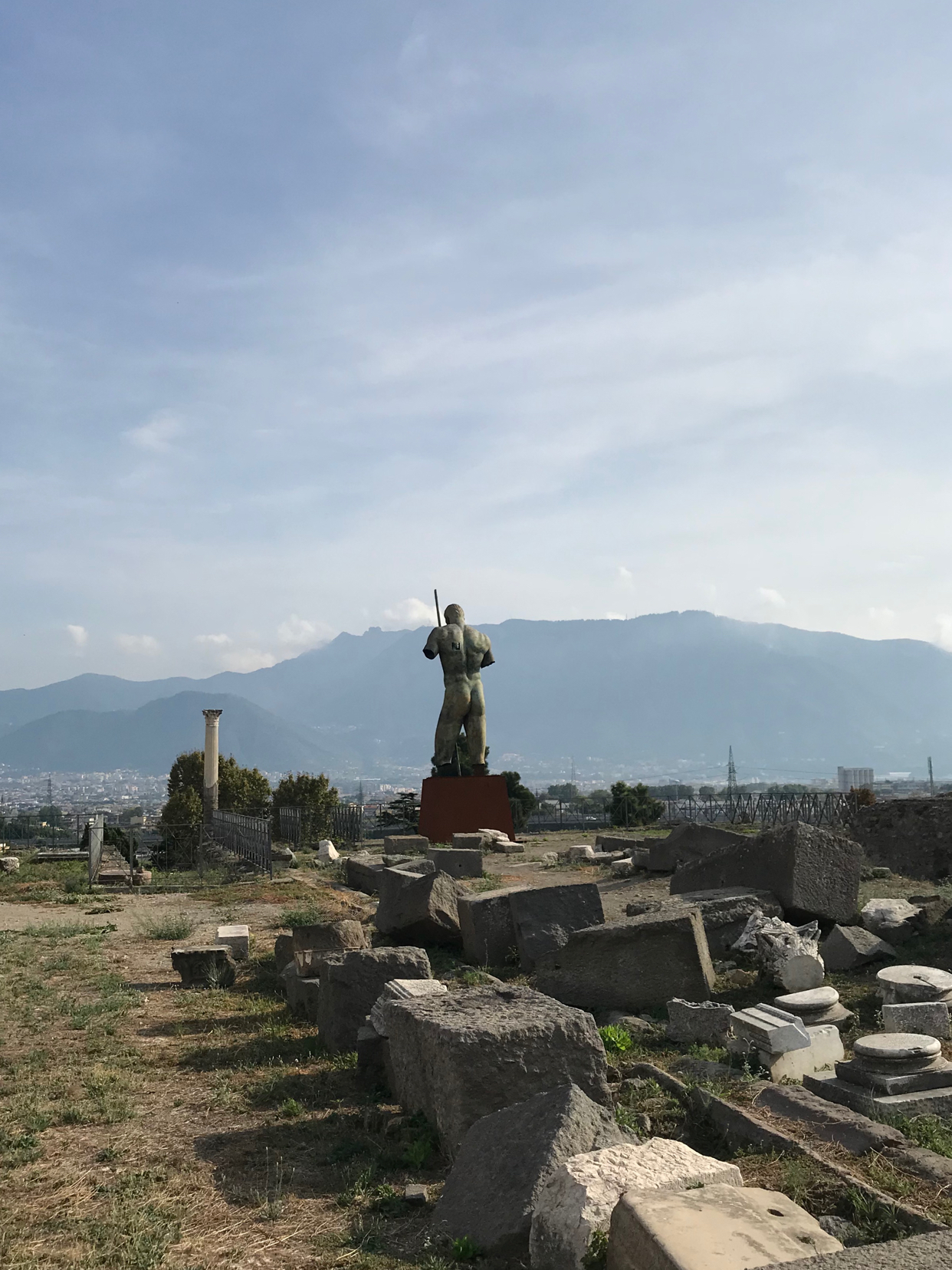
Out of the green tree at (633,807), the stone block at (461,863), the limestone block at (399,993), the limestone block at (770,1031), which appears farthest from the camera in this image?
the green tree at (633,807)

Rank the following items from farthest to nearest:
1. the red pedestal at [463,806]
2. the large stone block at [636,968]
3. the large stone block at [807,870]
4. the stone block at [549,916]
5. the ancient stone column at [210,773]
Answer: the ancient stone column at [210,773]
the red pedestal at [463,806]
the large stone block at [807,870]
the stone block at [549,916]
the large stone block at [636,968]

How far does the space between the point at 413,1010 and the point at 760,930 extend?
434cm

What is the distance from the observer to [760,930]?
354 inches

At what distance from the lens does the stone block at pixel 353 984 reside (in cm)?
705

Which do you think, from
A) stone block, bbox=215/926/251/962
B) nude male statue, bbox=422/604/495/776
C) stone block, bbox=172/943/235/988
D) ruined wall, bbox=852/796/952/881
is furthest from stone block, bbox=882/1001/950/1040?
nude male statue, bbox=422/604/495/776

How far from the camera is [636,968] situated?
795cm

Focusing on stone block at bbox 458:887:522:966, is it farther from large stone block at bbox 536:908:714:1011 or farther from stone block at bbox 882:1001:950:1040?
stone block at bbox 882:1001:950:1040

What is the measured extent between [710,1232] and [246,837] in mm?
18679

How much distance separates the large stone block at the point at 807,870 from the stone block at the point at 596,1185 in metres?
6.15

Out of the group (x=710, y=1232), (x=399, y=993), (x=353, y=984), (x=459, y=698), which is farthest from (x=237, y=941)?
(x=459, y=698)

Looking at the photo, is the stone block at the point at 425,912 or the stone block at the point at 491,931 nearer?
the stone block at the point at 491,931

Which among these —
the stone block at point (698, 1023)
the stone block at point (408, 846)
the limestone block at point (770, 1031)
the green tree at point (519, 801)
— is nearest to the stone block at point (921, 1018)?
the limestone block at point (770, 1031)

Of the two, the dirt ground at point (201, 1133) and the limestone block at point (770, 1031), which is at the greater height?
the limestone block at point (770, 1031)

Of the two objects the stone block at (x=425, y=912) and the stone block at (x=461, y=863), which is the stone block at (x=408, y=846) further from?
the stone block at (x=425, y=912)
